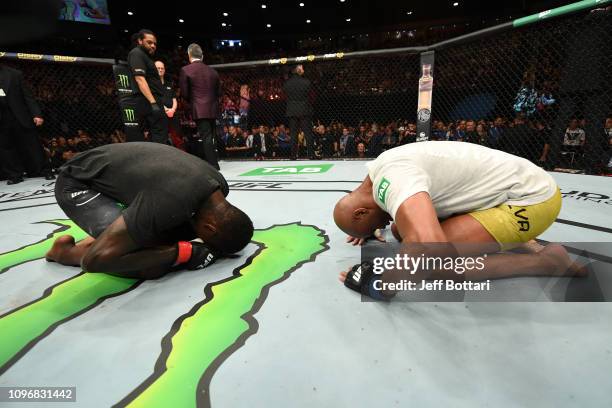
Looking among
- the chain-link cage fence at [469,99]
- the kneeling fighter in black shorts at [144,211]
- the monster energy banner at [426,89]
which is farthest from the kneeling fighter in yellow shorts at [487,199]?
the monster energy banner at [426,89]

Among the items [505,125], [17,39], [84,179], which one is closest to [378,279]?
[84,179]

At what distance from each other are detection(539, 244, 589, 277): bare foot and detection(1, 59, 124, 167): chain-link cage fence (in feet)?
15.0

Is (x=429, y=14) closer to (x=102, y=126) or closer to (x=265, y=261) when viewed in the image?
(x=102, y=126)

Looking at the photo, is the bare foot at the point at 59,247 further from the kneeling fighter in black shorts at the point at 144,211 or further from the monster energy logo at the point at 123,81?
the monster energy logo at the point at 123,81

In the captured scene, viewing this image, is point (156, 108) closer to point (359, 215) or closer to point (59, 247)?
point (59, 247)

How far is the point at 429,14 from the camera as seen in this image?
415 inches

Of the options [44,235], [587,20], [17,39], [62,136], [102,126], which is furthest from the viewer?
[102,126]

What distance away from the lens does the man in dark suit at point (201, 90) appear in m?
3.65

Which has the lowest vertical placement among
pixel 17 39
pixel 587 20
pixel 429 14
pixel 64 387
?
pixel 64 387

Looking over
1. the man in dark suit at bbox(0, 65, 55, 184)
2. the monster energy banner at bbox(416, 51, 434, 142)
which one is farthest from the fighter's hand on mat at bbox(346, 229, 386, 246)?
the man in dark suit at bbox(0, 65, 55, 184)

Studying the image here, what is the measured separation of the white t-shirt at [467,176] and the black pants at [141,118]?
293 cm

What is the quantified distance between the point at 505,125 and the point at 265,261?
418 cm

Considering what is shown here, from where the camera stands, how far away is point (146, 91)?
122 inches

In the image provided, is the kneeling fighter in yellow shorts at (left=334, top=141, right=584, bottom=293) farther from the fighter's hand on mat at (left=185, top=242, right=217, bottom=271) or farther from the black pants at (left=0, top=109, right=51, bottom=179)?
the black pants at (left=0, top=109, right=51, bottom=179)
